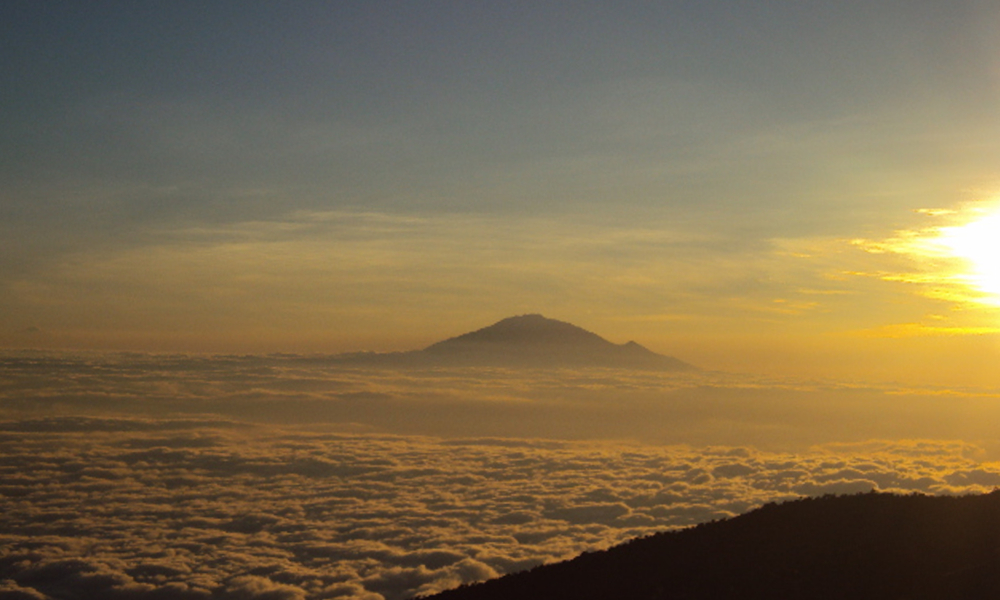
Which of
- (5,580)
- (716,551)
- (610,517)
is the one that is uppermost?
(716,551)

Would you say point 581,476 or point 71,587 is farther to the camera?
point 581,476

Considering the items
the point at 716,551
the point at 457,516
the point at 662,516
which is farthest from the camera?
the point at 457,516

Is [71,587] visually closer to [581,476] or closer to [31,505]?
[31,505]

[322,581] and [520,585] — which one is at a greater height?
[520,585]

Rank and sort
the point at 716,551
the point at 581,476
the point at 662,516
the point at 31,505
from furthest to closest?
the point at 581,476, the point at 31,505, the point at 662,516, the point at 716,551

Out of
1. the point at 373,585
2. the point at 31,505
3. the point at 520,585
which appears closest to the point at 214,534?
the point at 373,585

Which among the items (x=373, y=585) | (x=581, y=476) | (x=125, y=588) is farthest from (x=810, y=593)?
(x=581, y=476)
